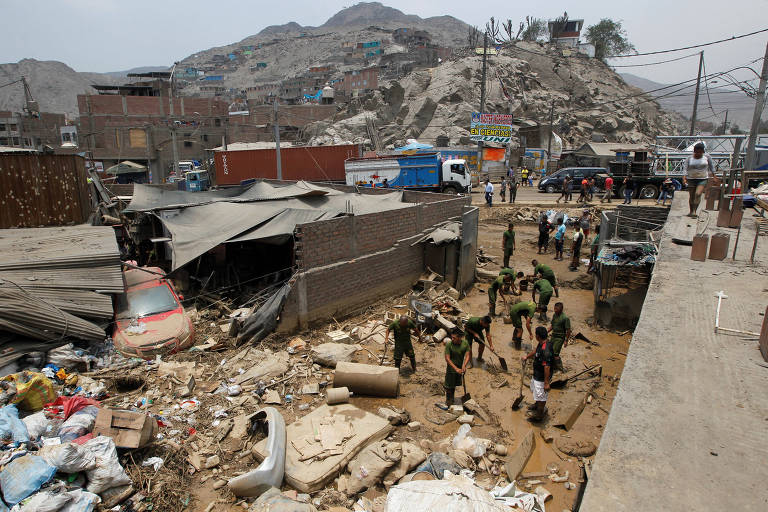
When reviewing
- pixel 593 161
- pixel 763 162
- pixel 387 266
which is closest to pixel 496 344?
pixel 387 266

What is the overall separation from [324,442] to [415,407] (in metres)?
1.75

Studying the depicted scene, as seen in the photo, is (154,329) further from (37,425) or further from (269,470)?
(269,470)

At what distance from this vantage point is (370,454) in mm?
4992

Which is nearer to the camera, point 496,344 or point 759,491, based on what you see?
point 759,491

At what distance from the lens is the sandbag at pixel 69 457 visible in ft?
12.9

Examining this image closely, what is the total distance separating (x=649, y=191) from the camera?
2106cm

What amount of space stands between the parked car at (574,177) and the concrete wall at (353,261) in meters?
15.7

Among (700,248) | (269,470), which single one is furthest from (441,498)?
(700,248)

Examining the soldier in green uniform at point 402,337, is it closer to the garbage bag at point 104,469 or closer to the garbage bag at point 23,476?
the garbage bag at point 104,469

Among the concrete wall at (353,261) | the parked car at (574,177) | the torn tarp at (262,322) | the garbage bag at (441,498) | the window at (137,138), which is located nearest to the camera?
the garbage bag at (441,498)

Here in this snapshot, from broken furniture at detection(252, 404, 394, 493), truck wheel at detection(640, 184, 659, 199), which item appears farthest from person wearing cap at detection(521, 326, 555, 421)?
truck wheel at detection(640, 184, 659, 199)

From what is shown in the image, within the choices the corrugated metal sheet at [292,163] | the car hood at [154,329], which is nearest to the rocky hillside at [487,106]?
the corrugated metal sheet at [292,163]

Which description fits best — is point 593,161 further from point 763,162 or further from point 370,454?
point 370,454

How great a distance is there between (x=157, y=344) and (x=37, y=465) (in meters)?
3.61
